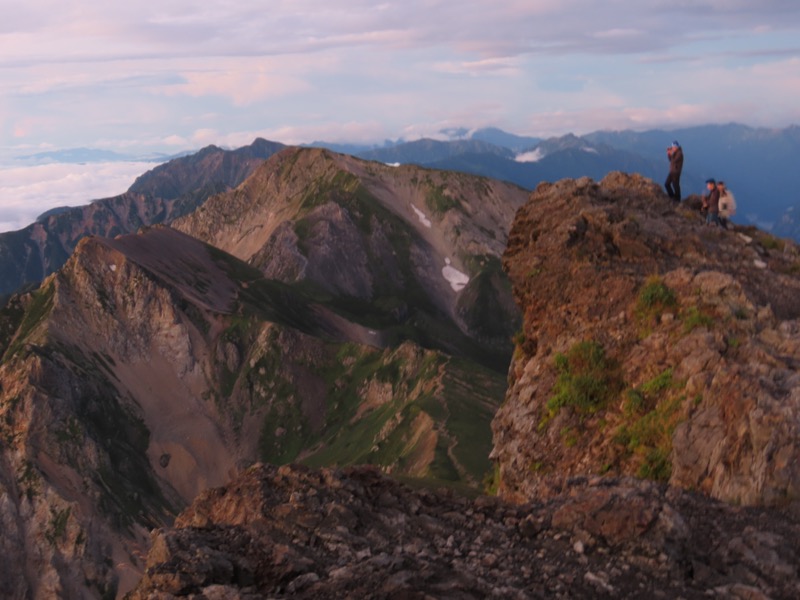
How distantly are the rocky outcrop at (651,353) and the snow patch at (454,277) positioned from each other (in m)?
140

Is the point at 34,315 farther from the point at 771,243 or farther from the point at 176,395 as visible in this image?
the point at 771,243

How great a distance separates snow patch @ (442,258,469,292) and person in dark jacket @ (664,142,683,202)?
138m

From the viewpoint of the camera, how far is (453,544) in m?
12.4

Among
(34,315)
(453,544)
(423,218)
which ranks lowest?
(34,315)

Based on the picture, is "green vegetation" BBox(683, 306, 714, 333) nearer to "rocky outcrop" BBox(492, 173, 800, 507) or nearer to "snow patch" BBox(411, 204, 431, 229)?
"rocky outcrop" BBox(492, 173, 800, 507)

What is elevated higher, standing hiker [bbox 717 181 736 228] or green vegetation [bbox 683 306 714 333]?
standing hiker [bbox 717 181 736 228]

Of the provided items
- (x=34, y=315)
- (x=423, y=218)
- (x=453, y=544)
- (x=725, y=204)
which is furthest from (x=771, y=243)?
(x=423, y=218)

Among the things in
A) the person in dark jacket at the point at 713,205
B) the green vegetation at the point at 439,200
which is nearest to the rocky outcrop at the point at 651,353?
the person in dark jacket at the point at 713,205

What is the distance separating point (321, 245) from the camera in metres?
164

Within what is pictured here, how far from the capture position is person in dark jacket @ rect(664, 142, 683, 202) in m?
28.8

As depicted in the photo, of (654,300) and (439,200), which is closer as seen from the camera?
(654,300)

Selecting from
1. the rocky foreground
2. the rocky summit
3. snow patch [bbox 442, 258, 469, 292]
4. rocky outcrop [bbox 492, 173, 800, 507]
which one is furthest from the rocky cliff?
the rocky foreground

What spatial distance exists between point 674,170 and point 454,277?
14314 cm

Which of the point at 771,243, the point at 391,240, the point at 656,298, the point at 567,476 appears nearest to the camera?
the point at 567,476
